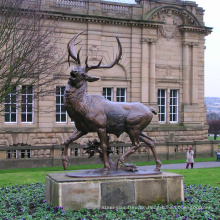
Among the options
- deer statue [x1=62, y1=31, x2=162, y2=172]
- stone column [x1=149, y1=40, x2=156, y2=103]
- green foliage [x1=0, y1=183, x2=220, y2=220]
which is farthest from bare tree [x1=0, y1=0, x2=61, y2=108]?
stone column [x1=149, y1=40, x2=156, y2=103]

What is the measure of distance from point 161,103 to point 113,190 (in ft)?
76.9

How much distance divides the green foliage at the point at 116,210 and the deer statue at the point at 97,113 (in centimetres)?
126

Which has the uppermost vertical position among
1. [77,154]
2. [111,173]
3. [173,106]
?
[173,106]

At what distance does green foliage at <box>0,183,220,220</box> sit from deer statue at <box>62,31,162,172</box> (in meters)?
1.26

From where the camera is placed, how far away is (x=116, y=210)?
10023 mm

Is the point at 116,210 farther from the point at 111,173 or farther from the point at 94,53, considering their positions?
the point at 94,53

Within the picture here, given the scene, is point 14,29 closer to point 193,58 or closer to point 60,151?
point 60,151

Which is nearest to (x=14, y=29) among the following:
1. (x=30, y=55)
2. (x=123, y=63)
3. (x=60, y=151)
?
(x=30, y=55)

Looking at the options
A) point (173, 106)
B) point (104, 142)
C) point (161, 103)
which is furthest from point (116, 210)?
point (173, 106)

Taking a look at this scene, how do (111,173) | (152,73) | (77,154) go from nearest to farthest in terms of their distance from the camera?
(111,173) → (77,154) → (152,73)

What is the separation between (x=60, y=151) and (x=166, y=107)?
1119cm

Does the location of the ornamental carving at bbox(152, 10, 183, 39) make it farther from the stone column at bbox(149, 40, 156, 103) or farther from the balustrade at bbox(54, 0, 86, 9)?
the balustrade at bbox(54, 0, 86, 9)

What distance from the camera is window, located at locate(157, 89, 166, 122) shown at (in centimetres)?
3300

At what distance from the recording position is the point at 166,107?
3312cm
